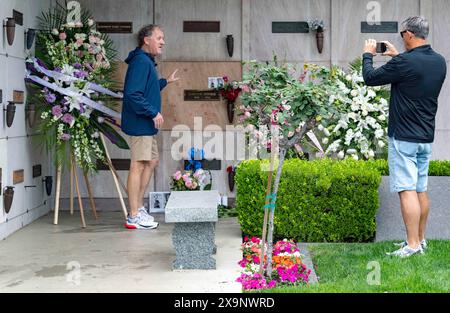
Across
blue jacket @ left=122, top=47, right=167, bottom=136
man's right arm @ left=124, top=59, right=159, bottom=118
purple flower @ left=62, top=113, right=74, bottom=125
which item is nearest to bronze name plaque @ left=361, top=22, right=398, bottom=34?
blue jacket @ left=122, top=47, right=167, bottom=136

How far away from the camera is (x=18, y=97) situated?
301 inches

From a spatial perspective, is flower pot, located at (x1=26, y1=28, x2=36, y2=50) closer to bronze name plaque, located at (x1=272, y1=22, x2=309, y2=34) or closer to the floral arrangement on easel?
the floral arrangement on easel

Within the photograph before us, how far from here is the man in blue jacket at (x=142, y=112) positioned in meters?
7.39

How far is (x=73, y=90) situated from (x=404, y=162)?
326cm

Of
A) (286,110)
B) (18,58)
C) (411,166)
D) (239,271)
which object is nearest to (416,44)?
(411,166)

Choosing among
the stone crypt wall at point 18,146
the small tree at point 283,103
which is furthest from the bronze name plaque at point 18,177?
the small tree at point 283,103

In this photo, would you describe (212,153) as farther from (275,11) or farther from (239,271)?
(239,271)

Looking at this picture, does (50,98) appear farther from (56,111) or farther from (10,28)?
(10,28)

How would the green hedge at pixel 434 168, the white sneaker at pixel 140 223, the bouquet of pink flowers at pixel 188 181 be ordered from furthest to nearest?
the bouquet of pink flowers at pixel 188 181 → the white sneaker at pixel 140 223 → the green hedge at pixel 434 168

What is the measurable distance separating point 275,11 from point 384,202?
2856mm

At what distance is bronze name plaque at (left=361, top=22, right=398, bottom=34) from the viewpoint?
8828mm

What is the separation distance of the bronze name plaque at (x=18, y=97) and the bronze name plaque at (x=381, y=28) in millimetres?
3620

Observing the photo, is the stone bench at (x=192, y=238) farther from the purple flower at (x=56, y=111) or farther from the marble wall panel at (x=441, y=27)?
the marble wall panel at (x=441, y=27)

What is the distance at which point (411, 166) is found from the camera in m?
6.07
